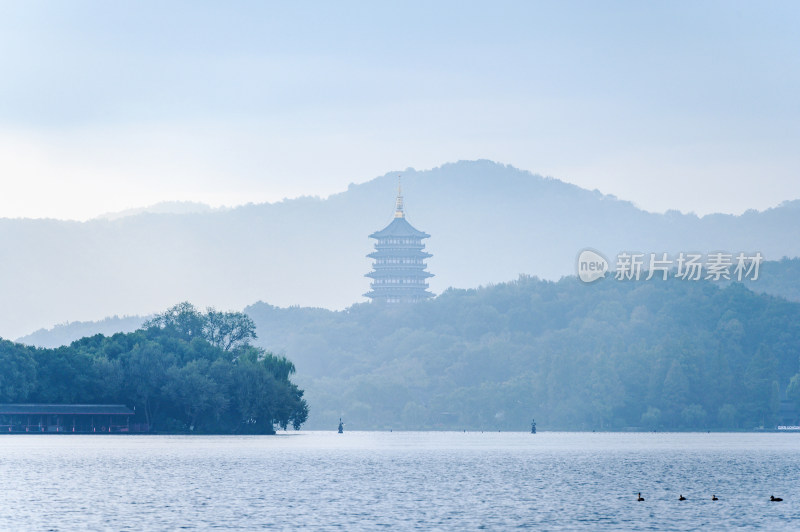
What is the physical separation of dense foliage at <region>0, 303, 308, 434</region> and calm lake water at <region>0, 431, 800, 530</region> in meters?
11.5

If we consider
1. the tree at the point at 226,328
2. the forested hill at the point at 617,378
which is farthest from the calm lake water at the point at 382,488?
the forested hill at the point at 617,378

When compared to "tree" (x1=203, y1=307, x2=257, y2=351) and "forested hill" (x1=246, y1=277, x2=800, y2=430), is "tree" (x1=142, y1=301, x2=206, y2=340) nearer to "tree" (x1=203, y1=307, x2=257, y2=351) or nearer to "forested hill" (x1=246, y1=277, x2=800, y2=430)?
"tree" (x1=203, y1=307, x2=257, y2=351)

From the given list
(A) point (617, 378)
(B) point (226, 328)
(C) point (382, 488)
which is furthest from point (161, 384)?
(A) point (617, 378)

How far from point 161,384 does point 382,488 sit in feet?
177

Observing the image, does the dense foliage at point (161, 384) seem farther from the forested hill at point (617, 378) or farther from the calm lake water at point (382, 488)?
the forested hill at point (617, 378)

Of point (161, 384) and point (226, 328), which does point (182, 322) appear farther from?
point (161, 384)

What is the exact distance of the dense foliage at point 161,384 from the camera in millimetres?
113125

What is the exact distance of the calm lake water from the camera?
48969mm

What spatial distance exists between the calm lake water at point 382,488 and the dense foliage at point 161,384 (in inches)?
452

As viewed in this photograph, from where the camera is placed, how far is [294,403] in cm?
11750

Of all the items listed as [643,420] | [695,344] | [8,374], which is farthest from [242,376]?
[695,344]

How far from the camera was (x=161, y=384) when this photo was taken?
114 m

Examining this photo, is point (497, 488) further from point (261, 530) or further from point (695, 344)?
point (695, 344)

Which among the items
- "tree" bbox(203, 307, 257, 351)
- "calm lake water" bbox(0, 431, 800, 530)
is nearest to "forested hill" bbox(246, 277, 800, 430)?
"tree" bbox(203, 307, 257, 351)
